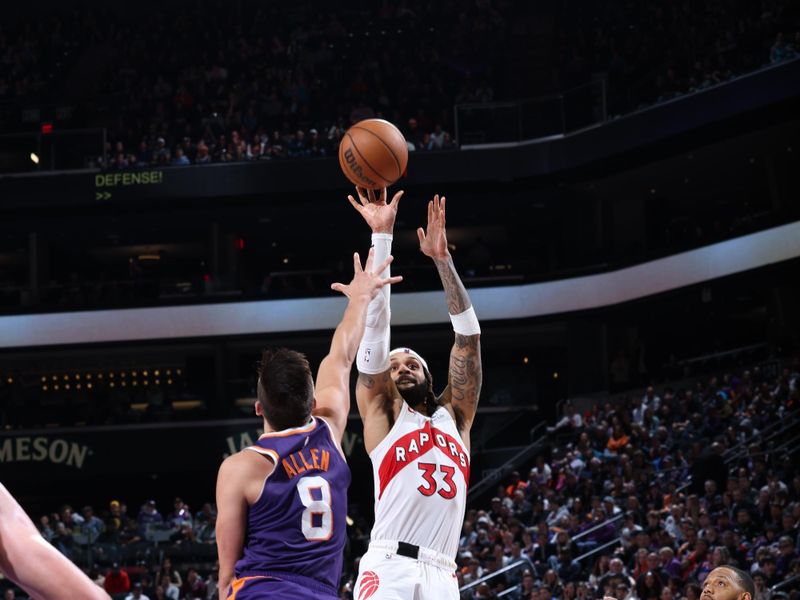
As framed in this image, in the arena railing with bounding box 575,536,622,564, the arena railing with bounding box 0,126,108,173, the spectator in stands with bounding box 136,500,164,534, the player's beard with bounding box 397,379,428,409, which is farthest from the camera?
the arena railing with bounding box 0,126,108,173

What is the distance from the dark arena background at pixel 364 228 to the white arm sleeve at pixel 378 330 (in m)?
14.5

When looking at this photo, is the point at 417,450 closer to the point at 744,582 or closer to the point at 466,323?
the point at 466,323

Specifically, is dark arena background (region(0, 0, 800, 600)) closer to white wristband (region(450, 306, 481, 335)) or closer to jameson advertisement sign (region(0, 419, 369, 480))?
jameson advertisement sign (region(0, 419, 369, 480))

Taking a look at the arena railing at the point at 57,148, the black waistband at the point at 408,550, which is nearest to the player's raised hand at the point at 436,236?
the black waistband at the point at 408,550

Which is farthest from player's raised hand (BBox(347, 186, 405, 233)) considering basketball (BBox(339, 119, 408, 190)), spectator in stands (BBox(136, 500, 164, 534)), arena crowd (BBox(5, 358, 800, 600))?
spectator in stands (BBox(136, 500, 164, 534))

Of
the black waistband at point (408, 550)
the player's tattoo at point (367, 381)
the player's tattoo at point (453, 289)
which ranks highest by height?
the player's tattoo at point (453, 289)

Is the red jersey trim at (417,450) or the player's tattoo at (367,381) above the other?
the player's tattoo at (367,381)

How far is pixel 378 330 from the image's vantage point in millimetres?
6445

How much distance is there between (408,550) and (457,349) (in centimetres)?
140

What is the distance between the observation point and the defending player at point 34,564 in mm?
2131

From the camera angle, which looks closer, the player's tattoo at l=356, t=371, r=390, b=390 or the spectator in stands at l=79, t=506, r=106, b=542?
the player's tattoo at l=356, t=371, r=390, b=390

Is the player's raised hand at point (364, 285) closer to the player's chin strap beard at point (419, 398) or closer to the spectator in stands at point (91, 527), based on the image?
the player's chin strap beard at point (419, 398)

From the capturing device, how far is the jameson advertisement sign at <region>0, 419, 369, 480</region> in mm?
29422

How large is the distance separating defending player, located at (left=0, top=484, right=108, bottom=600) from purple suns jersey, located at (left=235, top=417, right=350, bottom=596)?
87.8 inches
